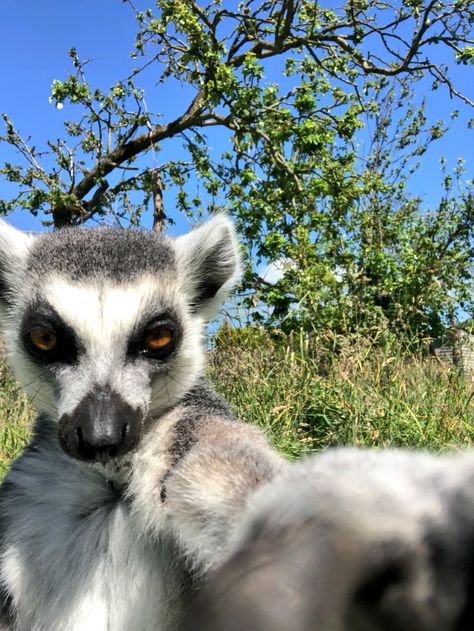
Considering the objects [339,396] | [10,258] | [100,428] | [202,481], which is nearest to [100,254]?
[10,258]

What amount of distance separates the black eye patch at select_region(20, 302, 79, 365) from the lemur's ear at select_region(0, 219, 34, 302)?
0.53 m

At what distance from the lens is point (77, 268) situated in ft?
10.4

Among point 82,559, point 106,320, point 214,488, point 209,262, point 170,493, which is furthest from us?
point 209,262

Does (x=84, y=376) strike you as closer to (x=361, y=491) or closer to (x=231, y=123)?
(x=361, y=491)

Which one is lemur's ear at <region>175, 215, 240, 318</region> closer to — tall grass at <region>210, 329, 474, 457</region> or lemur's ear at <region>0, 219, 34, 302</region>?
lemur's ear at <region>0, 219, 34, 302</region>

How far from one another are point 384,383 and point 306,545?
6.20 meters

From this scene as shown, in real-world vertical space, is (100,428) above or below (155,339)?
below

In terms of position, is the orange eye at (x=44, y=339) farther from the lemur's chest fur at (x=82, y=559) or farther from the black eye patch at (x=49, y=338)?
the lemur's chest fur at (x=82, y=559)

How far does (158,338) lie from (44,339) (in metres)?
0.52

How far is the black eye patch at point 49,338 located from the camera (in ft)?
9.50

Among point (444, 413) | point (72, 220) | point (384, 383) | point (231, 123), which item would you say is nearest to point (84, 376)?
point (444, 413)

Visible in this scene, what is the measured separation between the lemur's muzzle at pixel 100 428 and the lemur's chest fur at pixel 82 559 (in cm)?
25

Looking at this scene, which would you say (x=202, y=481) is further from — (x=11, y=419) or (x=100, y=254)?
(x=11, y=419)

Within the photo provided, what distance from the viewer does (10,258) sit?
3.51 metres
